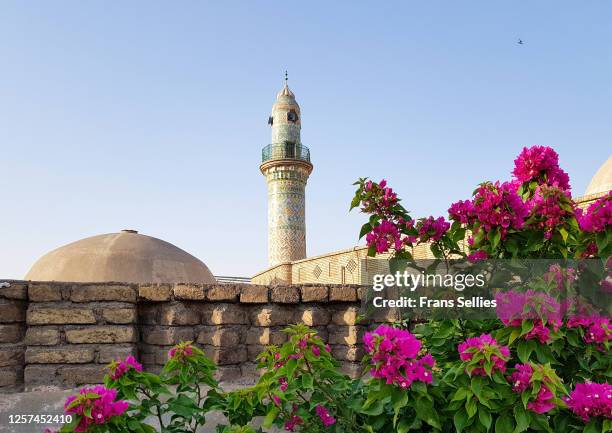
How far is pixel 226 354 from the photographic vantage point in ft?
12.5

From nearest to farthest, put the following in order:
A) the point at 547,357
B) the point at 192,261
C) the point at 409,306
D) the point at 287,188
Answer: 1. the point at 547,357
2. the point at 409,306
3. the point at 192,261
4. the point at 287,188

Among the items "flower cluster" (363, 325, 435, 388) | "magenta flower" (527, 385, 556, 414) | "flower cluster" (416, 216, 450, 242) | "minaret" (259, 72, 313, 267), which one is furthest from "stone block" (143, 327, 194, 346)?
"minaret" (259, 72, 313, 267)

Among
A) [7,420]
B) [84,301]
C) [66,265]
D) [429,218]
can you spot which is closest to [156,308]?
[84,301]

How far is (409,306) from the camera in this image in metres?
3.42

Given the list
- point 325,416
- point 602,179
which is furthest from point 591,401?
point 602,179

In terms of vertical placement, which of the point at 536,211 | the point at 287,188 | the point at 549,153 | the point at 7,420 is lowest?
the point at 7,420

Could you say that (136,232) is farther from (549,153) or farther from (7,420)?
(549,153)

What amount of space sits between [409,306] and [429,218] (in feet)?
1.94

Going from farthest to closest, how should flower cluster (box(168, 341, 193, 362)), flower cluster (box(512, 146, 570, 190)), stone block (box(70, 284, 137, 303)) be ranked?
stone block (box(70, 284, 137, 303)) → flower cluster (box(512, 146, 570, 190)) → flower cluster (box(168, 341, 193, 362))

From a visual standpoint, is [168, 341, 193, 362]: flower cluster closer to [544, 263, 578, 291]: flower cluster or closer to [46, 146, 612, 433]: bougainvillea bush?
[46, 146, 612, 433]: bougainvillea bush

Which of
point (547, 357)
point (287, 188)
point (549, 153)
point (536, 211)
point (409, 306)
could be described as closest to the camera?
point (547, 357)

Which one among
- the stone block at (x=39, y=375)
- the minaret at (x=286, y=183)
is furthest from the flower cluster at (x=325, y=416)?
the minaret at (x=286, y=183)

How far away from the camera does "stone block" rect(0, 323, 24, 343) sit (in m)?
3.63

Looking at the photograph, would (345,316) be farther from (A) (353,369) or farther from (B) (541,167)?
(B) (541,167)
